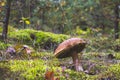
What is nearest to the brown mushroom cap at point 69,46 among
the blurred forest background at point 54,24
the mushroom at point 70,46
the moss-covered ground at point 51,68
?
the mushroom at point 70,46

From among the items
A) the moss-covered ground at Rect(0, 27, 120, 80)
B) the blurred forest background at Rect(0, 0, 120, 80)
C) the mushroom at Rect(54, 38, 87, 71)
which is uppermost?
the mushroom at Rect(54, 38, 87, 71)

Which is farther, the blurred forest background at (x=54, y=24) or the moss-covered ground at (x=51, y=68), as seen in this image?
the blurred forest background at (x=54, y=24)

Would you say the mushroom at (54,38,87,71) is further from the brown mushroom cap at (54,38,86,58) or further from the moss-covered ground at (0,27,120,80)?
the moss-covered ground at (0,27,120,80)

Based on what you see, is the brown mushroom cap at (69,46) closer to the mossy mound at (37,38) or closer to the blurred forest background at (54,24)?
the blurred forest background at (54,24)

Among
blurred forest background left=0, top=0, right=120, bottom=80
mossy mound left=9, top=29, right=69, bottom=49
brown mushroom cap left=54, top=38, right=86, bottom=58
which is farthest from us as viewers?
mossy mound left=9, top=29, right=69, bottom=49

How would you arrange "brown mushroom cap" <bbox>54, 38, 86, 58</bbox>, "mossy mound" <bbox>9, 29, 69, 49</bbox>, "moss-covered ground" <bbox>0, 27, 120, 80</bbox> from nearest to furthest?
"moss-covered ground" <bbox>0, 27, 120, 80</bbox>
"brown mushroom cap" <bbox>54, 38, 86, 58</bbox>
"mossy mound" <bbox>9, 29, 69, 49</bbox>

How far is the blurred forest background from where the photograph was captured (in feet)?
16.6

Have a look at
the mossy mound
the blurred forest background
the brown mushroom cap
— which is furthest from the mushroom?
the mossy mound

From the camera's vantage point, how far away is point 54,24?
10781 millimetres

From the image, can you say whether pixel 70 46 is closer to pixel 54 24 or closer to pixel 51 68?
pixel 51 68

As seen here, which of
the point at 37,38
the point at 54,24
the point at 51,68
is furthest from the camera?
the point at 54,24

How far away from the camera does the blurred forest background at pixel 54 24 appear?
5062 mm

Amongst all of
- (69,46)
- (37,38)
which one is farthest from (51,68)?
(37,38)

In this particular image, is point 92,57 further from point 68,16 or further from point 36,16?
point 68,16
